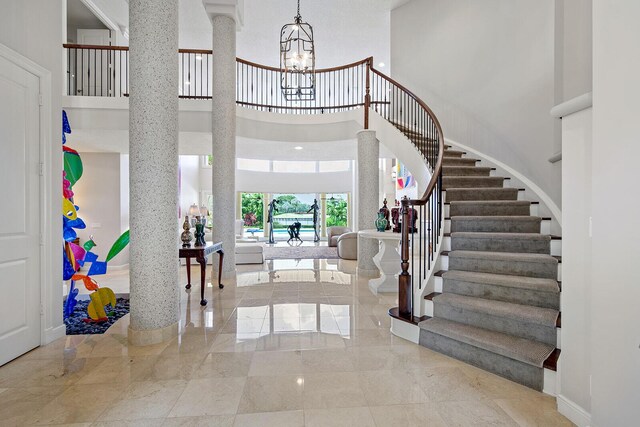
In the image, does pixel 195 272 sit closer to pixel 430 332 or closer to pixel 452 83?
pixel 430 332

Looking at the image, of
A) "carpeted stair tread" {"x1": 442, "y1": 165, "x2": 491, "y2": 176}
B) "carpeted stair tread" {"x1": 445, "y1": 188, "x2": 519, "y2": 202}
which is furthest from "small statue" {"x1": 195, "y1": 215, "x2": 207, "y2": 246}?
"carpeted stair tread" {"x1": 442, "y1": 165, "x2": 491, "y2": 176}

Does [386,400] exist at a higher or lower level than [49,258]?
lower

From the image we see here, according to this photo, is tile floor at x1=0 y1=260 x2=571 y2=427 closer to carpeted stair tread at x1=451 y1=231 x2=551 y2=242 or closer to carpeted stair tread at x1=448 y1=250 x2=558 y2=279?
carpeted stair tread at x1=448 y1=250 x2=558 y2=279

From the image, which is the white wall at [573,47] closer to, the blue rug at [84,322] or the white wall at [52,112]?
the white wall at [52,112]

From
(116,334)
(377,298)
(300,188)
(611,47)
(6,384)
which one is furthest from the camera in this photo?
(300,188)

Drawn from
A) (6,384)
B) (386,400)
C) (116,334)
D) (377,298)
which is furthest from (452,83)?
(6,384)

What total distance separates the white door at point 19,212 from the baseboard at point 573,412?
13.7 feet

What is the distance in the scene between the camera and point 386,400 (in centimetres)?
217

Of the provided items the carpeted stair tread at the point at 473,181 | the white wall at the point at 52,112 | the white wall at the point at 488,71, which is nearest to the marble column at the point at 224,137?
the white wall at the point at 52,112

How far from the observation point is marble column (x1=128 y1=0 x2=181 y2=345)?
9.95ft

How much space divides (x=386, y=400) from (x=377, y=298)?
2579 millimetres

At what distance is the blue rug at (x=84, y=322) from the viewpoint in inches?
138

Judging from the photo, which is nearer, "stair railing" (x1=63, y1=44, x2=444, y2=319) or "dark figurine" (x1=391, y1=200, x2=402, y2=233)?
"stair railing" (x1=63, y1=44, x2=444, y2=319)

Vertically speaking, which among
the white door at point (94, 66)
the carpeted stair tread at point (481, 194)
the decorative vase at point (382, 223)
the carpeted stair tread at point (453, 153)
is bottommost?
the decorative vase at point (382, 223)
